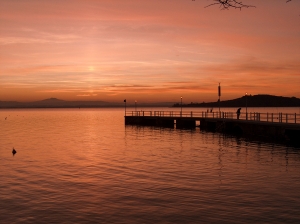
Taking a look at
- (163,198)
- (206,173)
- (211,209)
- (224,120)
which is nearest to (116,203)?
(163,198)

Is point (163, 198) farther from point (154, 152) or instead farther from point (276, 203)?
point (154, 152)

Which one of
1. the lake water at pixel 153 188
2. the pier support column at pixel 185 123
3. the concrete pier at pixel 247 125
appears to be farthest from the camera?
the pier support column at pixel 185 123

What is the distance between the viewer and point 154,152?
35.3 metres

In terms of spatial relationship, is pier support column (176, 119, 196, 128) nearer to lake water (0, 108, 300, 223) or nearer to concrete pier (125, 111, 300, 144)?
concrete pier (125, 111, 300, 144)

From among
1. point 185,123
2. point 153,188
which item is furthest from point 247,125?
point 153,188

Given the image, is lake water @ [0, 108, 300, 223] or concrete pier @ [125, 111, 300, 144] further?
concrete pier @ [125, 111, 300, 144]

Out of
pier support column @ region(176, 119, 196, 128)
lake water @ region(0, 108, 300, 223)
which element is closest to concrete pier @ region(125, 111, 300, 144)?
pier support column @ region(176, 119, 196, 128)

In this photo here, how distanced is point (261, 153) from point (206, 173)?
11.1 meters

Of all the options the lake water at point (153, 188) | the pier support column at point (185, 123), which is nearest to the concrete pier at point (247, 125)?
the pier support column at point (185, 123)

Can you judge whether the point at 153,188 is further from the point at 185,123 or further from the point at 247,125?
the point at 185,123

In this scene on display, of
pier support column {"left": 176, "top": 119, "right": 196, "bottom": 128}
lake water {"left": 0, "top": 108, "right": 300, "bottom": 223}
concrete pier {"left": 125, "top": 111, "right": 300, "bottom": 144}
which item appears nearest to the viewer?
lake water {"left": 0, "top": 108, "right": 300, "bottom": 223}

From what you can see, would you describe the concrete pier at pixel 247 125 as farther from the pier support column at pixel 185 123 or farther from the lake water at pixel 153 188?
the lake water at pixel 153 188

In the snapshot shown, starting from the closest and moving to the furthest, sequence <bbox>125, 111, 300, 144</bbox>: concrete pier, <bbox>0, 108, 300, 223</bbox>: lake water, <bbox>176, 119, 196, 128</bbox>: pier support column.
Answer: <bbox>0, 108, 300, 223</bbox>: lake water, <bbox>125, 111, 300, 144</bbox>: concrete pier, <bbox>176, 119, 196, 128</bbox>: pier support column

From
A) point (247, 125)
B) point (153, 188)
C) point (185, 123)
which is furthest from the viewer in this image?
point (185, 123)
